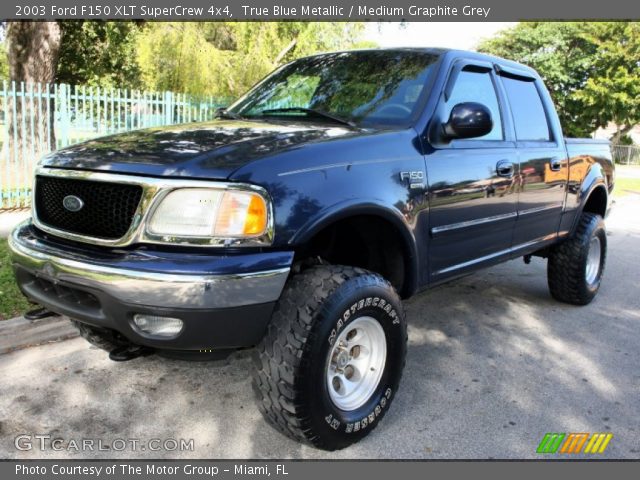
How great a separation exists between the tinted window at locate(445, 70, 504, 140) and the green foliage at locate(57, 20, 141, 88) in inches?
556

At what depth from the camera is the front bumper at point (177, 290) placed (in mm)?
2273

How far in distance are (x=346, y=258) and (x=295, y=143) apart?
2.92 ft

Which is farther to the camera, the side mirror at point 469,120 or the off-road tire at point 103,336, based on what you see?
the side mirror at point 469,120

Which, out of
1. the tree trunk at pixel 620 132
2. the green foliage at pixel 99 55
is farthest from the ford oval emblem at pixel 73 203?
the tree trunk at pixel 620 132

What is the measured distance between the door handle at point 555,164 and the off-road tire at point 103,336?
3.42 meters

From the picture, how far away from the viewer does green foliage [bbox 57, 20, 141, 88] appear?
16844mm

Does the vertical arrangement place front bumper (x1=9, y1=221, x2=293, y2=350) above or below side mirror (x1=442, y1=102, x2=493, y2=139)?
below

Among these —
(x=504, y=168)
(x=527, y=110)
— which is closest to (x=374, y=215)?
(x=504, y=168)

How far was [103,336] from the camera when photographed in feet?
9.16

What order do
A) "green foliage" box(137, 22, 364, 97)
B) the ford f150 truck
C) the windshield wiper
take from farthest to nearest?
"green foliage" box(137, 22, 364, 97)
the windshield wiper
the ford f150 truck

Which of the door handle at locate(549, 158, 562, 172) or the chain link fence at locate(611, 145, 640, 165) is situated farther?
the chain link fence at locate(611, 145, 640, 165)

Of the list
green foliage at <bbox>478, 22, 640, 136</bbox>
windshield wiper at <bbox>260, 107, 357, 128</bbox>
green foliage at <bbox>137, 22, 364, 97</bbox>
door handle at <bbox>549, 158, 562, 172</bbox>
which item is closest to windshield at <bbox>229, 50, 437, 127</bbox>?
windshield wiper at <bbox>260, 107, 357, 128</bbox>

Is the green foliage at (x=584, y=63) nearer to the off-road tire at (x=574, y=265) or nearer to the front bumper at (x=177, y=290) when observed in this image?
the off-road tire at (x=574, y=265)

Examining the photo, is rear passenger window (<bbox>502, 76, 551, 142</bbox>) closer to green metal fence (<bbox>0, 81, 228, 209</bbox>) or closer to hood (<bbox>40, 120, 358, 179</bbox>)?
hood (<bbox>40, 120, 358, 179</bbox>)
